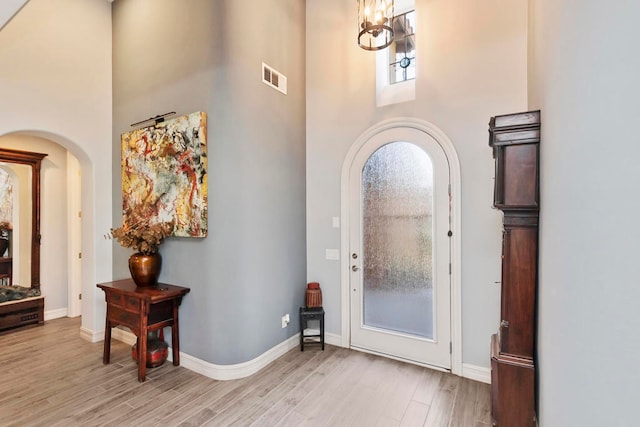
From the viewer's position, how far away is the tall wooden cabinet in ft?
5.48

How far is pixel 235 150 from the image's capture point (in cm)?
295

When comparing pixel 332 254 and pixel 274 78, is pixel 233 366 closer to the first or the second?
pixel 332 254

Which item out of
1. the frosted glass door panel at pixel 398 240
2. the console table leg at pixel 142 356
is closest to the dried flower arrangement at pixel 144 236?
the console table leg at pixel 142 356

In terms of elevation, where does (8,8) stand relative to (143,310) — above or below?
above

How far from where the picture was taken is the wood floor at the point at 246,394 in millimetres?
2324

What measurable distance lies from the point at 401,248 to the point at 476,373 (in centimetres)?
132

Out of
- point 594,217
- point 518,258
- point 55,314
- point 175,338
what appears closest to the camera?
point 594,217

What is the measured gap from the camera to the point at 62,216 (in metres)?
4.81

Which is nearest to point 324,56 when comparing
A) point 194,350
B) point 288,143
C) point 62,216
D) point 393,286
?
point 288,143

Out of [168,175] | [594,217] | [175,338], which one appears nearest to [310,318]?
[175,338]

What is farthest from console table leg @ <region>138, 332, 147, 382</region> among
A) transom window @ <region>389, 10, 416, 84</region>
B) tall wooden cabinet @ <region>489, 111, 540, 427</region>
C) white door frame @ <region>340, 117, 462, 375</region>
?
transom window @ <region>389, 10, 416, 84</region>

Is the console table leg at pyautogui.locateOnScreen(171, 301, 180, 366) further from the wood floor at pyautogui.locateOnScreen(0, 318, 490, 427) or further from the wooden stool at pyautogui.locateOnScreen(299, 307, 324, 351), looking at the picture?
the wooden stool at pyautogui.locateOnScreen(299, 307, 324, 351)

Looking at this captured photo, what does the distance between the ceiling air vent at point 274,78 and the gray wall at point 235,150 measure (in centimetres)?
7

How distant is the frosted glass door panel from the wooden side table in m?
2.01
